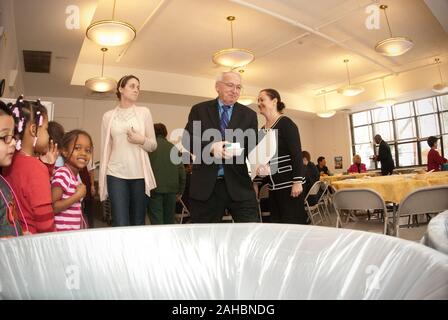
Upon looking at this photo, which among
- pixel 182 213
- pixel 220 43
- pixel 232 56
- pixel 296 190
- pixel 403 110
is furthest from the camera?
pixel 403 110

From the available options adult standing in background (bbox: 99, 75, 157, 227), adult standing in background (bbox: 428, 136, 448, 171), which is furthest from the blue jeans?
adult standing in background (bbox: 428, 136, 448, 171)

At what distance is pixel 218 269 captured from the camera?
2.32 feet

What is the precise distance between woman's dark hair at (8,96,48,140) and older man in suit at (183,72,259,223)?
64 centimetres

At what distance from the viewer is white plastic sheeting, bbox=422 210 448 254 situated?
442 millimetres

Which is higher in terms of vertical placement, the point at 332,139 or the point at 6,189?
the point at 332,139

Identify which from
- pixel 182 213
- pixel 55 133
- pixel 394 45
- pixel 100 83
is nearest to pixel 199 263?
pixel 55 133

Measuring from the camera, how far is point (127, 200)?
69.3 inches

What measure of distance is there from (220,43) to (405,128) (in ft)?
20.0

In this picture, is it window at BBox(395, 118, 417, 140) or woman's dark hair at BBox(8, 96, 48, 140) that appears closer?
woman's dark hair at BBox(8, 96, 48, 140)

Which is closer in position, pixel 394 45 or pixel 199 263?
pixel 199 263

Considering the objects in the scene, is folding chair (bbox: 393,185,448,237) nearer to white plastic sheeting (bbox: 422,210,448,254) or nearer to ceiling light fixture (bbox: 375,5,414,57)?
white plastic sheeting (bbox: 422,210,448,254)

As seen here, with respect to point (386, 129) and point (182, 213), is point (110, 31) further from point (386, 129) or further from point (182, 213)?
point (386, 129)

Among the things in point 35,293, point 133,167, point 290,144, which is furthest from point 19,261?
point 290,144

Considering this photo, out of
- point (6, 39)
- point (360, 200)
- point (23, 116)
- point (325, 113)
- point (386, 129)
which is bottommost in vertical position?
point (360, 200)
